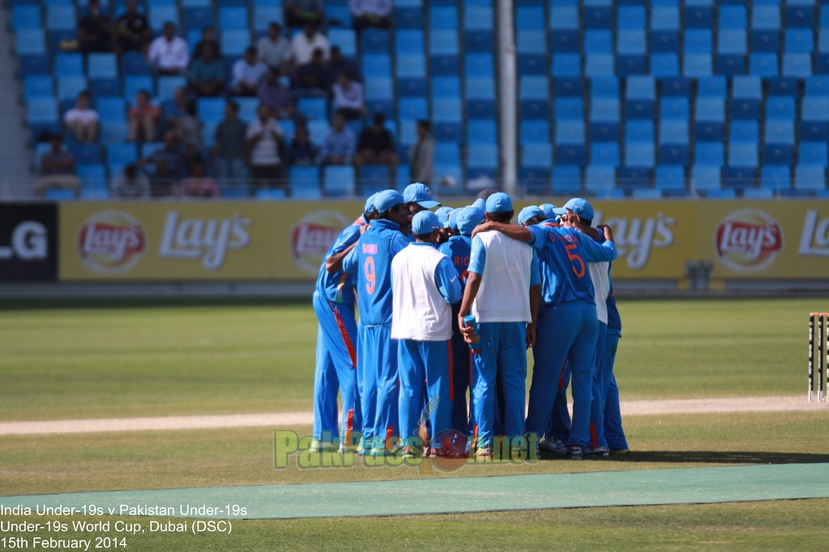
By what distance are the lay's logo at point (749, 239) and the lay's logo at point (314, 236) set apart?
29.6 feet

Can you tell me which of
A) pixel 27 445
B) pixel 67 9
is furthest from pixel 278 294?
pixel 27 445

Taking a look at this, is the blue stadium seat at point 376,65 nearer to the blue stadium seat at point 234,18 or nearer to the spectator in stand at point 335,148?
the blue stadium seat at point 234,18

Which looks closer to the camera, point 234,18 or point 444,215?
point 444,215

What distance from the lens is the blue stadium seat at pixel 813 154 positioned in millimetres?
28797

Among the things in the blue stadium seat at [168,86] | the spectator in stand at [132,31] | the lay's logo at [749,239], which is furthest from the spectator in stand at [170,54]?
the lay's logo at [749,239]

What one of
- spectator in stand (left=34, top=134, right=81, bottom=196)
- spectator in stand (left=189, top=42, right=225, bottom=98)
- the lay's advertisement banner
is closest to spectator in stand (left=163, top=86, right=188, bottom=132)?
spectator in stand (left=189, top=42, right=225, bottom=98)

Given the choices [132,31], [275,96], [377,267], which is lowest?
[377,267]

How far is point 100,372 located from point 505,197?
27.5 feet

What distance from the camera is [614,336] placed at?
29.9 feet

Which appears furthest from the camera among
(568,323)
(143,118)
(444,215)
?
(143,118)

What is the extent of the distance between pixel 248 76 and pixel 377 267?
20552 mm

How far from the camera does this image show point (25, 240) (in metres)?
26.3

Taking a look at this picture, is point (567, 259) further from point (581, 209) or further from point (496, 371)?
point (496, 371)

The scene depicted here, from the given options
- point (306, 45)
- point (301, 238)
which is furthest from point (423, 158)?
point (306, 45)
